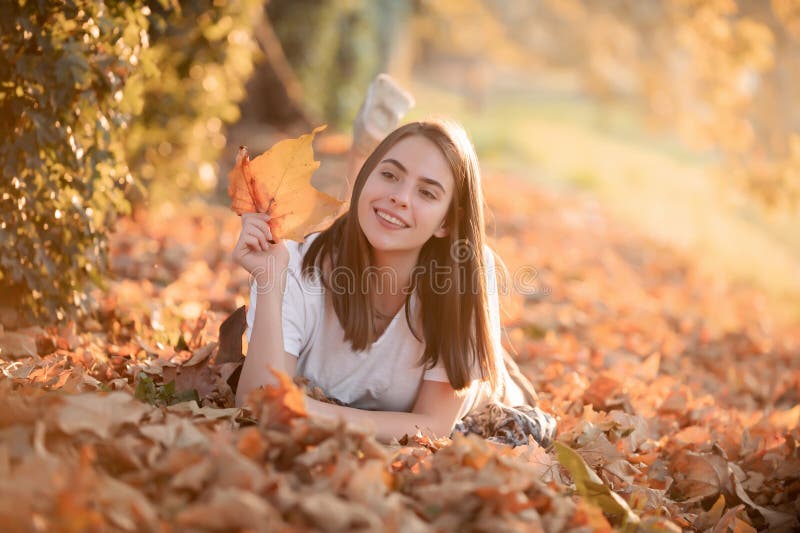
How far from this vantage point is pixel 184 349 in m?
2.98

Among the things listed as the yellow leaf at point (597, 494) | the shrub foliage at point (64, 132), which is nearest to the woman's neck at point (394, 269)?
the yellow leaf at point (597, 494)

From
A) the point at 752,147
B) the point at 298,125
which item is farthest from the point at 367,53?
the point at 752,147

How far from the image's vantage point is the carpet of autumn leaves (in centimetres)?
150

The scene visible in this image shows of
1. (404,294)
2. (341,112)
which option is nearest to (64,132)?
(404,294)

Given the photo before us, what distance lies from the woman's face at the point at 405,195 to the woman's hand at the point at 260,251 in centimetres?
34

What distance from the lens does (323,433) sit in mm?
1823

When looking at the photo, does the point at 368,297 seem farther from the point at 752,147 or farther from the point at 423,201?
the point at 752,147

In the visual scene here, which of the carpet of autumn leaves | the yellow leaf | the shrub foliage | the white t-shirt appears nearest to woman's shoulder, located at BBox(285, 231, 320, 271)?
the white t-shirt

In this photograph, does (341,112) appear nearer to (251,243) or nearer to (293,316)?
(293,316)

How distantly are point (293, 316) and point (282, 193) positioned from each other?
0.44 meters

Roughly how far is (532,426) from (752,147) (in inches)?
373

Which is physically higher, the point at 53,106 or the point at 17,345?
the point at 53,106

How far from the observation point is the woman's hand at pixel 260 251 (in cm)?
237

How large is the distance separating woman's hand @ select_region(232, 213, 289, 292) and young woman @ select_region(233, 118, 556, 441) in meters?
0.06
